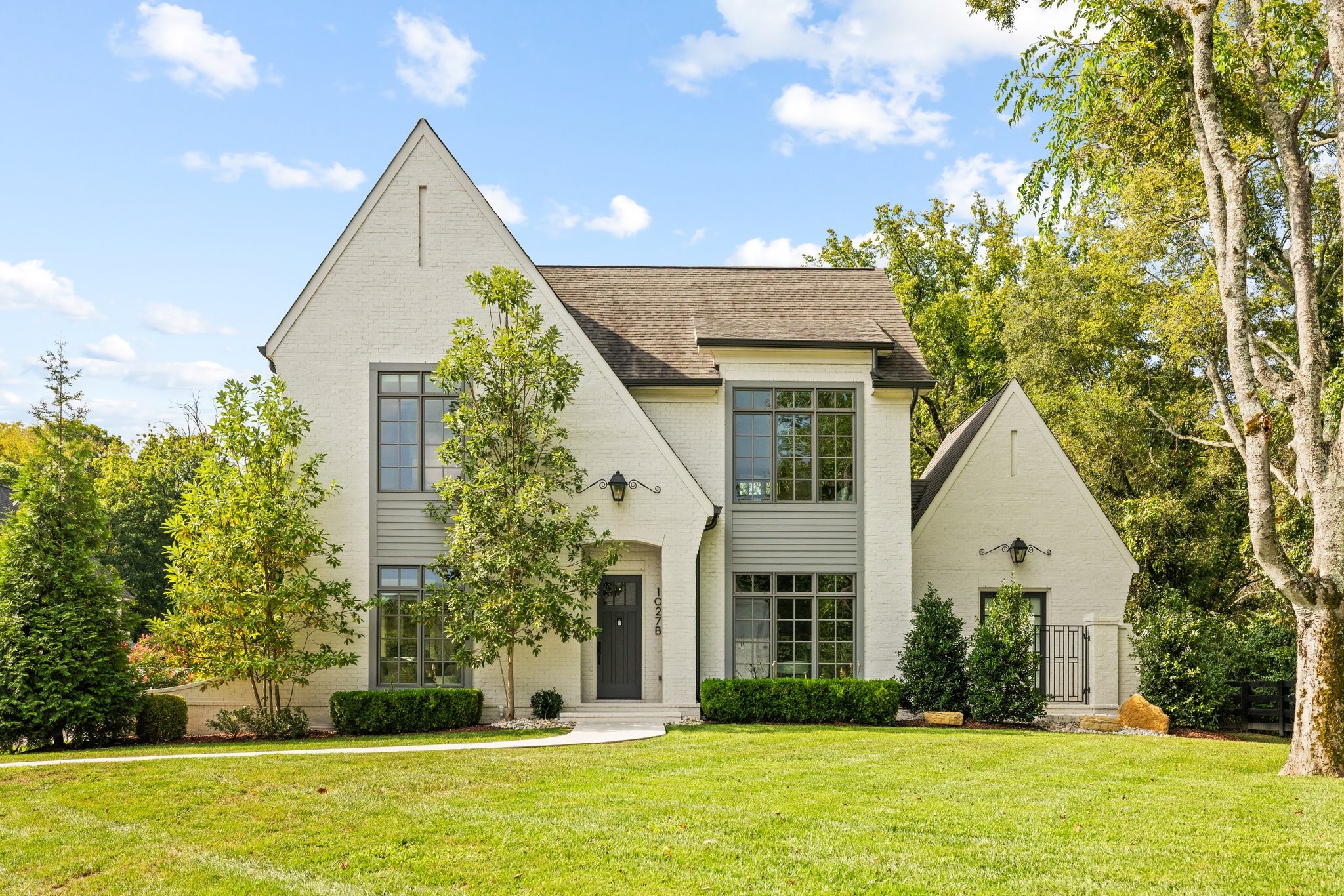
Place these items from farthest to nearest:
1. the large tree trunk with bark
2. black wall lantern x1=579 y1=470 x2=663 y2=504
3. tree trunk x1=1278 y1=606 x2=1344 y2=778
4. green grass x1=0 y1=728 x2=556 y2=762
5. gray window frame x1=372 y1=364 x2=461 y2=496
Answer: gray window frame x1=372 y1=364 x2=461 y2=496 < black wall lantern x1=579 y1=470 x2=663 y2=504 < green grass x1=0 y1=728 x2=556 y2=762 < the large tree trunk with bark < tree trunk x1=1278 y1=606 x2=1344 y2=778

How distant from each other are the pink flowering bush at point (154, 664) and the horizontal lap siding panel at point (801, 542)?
29.0 ft

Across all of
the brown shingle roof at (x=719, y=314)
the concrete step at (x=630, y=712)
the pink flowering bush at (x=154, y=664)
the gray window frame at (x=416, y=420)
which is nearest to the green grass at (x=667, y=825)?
the pink flowering bush at (x=154, y=664)

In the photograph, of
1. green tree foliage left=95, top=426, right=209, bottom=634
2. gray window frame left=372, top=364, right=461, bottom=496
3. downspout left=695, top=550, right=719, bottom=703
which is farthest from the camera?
green tree foliage left=95, top=426, right=209, bottom=634

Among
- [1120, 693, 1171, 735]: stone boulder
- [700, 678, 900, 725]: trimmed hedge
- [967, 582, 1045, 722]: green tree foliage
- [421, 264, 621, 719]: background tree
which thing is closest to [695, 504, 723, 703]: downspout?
[700, 678, 900, 725]: trimmed hedge

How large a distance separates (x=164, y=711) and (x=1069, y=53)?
51.9 ft

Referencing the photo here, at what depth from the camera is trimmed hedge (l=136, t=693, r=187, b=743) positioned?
1445cm

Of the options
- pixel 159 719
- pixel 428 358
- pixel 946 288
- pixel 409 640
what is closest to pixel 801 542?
pixel 409 640

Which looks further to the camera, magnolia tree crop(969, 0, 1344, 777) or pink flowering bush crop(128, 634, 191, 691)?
pink flowering bush crop(128, 634, 191, 691)

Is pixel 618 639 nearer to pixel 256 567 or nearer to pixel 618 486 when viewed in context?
pixel 618 486

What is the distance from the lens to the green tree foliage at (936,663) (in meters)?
16.5

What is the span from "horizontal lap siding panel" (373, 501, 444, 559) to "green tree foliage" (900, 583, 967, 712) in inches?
310

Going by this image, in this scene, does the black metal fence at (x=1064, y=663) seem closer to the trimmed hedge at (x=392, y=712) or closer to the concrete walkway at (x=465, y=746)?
the concrete walkway at (x=465, y=746)

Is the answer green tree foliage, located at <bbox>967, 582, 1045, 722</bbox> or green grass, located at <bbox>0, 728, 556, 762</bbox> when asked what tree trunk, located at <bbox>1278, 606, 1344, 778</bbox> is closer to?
green tree foliage, located at <bbox>967, 582, 1045, 722</bbox>

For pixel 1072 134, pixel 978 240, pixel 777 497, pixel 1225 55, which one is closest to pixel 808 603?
pixel 777 497
